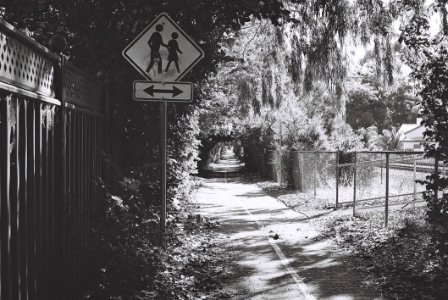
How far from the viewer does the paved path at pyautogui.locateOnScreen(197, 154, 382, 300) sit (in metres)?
6.56

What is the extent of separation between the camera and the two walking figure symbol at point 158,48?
626cm

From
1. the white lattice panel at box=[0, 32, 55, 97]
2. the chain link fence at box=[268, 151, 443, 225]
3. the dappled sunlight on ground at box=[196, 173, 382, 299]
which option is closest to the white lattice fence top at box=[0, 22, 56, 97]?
the white lattice panel at box=[0, 32, 55, 97]

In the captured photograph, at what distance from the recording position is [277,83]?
15.7 metres

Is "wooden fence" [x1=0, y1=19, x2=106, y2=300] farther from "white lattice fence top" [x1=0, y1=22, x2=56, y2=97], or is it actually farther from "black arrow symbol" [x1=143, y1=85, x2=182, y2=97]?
"black arrow symbol" [x1=143, y1=85, x2=182, y2=97]

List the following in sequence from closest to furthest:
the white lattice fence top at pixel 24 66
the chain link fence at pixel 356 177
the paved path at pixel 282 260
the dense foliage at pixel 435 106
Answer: the white lattice fence top at pixel 24 66 < the dense foliage at pixel 435 106 < the paved path at pixel 282 260 < the chain link fence at pixel 356 177

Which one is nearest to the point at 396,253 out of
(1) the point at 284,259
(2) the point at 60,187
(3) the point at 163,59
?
(1) the point at 284,259

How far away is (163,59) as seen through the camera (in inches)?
252

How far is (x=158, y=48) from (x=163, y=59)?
0.49ft

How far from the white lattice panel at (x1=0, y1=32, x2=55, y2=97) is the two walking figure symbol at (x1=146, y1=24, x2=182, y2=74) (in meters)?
2.03

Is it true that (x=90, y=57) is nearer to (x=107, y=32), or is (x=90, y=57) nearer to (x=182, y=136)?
(x=107, y=32)

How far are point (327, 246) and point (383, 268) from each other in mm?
2199

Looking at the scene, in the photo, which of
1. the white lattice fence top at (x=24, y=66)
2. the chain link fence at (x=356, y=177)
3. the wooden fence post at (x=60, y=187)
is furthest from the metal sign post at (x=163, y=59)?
the chain link fence at (x=356, y=177)

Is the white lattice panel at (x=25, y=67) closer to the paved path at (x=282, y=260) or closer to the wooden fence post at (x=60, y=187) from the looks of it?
the wooden fence post at (x=60, y=187)

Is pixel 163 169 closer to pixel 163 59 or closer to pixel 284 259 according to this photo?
pixel 163 59
